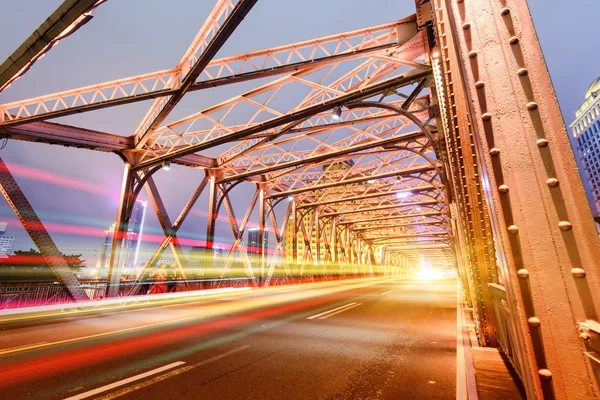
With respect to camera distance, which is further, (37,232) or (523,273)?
(37,232)

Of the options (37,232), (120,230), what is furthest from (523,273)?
(120,230)

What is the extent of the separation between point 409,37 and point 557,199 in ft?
30.2

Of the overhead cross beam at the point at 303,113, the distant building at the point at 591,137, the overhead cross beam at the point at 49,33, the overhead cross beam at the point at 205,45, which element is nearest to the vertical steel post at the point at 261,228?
the overhead cross beam at the point at 303,113

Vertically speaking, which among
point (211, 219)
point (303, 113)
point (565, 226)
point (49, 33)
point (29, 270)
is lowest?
point (29, 270)

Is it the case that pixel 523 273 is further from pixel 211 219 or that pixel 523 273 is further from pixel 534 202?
pixel 211 219

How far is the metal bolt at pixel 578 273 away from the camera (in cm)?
119

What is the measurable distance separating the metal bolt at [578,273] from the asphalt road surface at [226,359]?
338 centimetres

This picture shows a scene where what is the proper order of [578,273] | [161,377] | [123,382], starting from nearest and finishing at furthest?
[578,273]
[123,382]
[161,377]

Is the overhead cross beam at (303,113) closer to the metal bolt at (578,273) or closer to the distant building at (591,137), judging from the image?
the metal bolt at (578,273)

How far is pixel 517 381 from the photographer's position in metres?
3.27

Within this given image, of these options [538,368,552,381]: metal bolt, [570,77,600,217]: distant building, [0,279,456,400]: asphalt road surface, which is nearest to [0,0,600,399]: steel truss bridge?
[538,368,552,381]: metal bolt

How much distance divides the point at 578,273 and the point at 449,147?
474cm

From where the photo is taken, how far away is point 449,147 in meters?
5.39

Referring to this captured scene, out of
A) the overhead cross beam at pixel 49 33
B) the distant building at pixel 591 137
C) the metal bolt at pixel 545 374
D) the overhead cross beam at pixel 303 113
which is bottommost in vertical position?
the metal bolt at pixel 545 374
